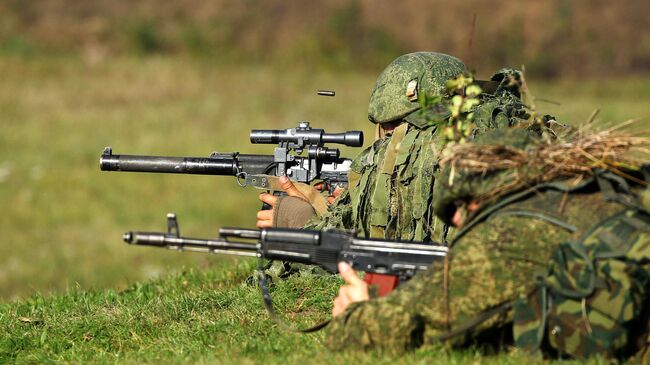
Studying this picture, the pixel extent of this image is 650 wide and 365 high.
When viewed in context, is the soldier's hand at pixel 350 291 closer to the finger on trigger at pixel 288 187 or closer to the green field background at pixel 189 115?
the green field background at pixel 189 115

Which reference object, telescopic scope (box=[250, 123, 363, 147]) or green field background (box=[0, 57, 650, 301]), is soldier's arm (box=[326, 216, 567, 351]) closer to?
telescopic scope (box=[250, 123, 363, 147])

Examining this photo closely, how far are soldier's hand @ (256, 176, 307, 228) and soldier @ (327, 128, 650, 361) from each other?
303 centimetres

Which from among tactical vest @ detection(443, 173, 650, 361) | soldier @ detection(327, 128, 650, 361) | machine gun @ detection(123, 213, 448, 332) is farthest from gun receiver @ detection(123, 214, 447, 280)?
tactical vest @ detection(443, 173, 650, 361)

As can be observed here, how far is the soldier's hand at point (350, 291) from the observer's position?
263 inches

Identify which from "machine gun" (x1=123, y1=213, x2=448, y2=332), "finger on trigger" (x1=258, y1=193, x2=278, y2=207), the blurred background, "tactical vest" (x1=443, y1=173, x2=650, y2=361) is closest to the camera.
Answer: "tactical vest" (x1=443, y1=173, x2=650, y2=361)

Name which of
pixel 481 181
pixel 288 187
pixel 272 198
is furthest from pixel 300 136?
pixel 481 181

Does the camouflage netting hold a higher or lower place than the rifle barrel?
lower

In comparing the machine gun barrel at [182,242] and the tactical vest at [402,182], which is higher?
the tactical vest at [402,182]

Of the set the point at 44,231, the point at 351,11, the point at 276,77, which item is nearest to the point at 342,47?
the point at 351,11

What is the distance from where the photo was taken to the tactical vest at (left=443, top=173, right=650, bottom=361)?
20.1ft

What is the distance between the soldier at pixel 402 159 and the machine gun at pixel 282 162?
0.39 m

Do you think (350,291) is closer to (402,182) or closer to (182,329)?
(182,329)

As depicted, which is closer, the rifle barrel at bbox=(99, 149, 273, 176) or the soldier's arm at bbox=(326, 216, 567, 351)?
the soldier's arm at bbox=(326, 216, 567, 351)

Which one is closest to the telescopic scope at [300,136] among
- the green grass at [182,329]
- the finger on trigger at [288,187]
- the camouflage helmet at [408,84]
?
the finger on trigger at [288,187]
